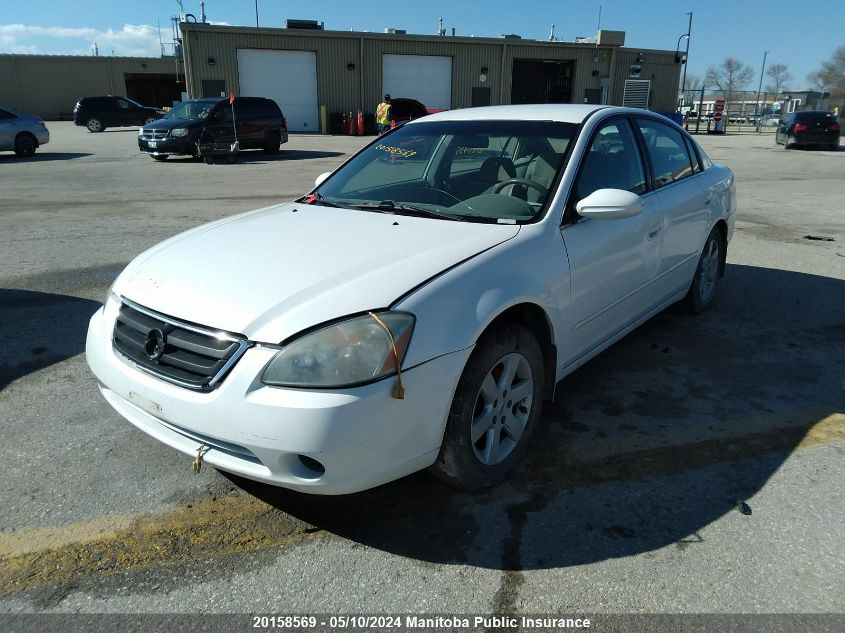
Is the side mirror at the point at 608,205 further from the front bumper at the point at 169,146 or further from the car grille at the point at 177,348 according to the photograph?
the front bumper at the point at 169,146

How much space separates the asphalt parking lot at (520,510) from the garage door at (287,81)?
29.1 metres

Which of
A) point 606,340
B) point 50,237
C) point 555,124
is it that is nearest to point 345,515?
point 606,340

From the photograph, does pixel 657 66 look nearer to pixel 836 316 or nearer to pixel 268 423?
pixel 836 316

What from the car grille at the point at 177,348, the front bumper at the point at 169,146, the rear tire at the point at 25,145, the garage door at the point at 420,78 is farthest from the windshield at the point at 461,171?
the garage door at the point at 420,78

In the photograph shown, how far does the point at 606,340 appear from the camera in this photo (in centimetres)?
368

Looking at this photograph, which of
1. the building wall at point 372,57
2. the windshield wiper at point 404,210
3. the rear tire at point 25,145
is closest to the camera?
the windshield wiper at point 404,210

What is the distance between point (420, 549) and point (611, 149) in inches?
101

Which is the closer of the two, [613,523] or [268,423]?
[268,423]

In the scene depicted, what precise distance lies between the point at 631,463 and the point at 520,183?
5.07 ft

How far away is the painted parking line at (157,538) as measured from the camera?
94.8 inches

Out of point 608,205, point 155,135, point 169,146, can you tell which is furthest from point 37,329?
point 155,135

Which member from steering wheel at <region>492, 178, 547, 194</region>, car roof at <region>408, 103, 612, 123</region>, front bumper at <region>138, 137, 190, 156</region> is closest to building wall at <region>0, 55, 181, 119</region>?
front bumper at <region>138, 137, 190, 156</region>

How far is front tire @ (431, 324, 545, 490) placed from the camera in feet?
8.44

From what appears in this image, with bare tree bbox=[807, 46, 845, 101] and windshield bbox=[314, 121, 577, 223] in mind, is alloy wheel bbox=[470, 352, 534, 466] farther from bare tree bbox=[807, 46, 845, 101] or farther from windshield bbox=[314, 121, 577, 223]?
bare tree bbox=[807, 46, 845, 101]
